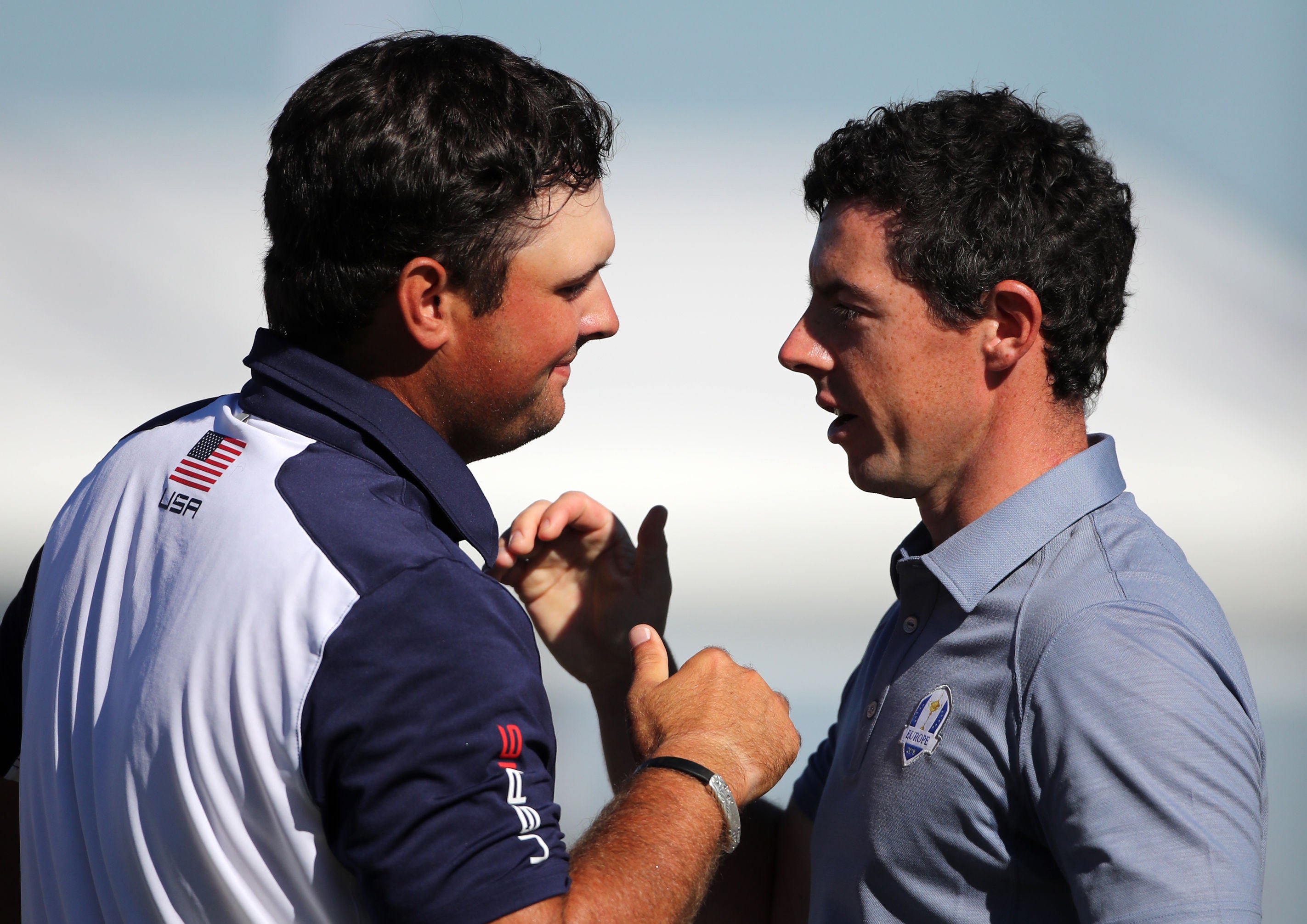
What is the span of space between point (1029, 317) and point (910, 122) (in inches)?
13.2

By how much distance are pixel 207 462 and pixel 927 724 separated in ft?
2.81

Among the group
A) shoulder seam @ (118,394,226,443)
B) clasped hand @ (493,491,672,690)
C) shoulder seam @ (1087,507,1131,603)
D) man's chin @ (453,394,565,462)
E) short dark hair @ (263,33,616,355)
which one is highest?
short dark hair @ (263,33,616,355)

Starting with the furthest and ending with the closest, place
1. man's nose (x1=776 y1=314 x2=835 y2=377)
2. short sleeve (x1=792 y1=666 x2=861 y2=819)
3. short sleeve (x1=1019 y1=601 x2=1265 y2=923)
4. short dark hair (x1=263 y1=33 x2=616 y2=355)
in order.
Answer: short sleeve (x1=792 y1=666 x2=861 y2=819), man's nose (x1=776 y1=314 x2=835 y2=377), short dark hair (x1=263 y1=33 x2=616 y2=355), short sleeve (x1=1019 y1=601 x2=1265 y2=923)

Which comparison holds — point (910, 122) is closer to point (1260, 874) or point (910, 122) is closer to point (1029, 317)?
point (1029, 317)

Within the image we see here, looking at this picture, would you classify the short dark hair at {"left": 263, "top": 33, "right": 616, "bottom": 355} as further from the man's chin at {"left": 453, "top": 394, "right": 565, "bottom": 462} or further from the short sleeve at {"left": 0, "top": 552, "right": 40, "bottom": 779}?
the short sleeve at {"left": 0, "top": 552, "right": 40, "bottom": 779}

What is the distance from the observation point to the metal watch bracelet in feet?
3.37

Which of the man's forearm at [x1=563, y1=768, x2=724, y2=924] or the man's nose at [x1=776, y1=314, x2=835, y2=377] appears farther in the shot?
the man's nose at [x1=776, y1=314, x2=835, y2=377]

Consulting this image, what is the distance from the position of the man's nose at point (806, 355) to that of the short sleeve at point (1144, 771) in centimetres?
53

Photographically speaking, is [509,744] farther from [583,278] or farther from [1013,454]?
[1013,454]

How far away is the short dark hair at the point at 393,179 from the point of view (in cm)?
113

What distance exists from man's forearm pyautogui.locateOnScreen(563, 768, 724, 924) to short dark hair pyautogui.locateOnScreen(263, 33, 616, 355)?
0.56 meters

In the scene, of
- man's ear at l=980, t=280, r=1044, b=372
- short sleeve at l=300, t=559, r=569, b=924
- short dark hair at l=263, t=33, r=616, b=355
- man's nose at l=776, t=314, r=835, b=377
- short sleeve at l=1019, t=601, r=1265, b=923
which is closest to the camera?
short sleeve at l=300, t=559, r=569, b=924

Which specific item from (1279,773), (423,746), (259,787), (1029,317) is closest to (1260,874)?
(1029,317)

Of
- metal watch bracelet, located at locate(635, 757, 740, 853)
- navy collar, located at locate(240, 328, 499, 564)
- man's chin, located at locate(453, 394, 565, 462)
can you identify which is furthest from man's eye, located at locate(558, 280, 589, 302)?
metal watch bracelet, located at locate(635, 757, 740, 853)
